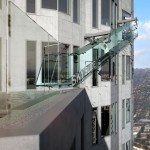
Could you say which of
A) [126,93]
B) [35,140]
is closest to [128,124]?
[126,93]

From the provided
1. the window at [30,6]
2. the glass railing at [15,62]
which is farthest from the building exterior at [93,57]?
the glass railing at [15,62]

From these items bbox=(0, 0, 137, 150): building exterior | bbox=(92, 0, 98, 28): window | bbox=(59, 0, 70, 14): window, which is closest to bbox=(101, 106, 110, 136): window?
bbox=(0, 0, 137, 150): building exterior

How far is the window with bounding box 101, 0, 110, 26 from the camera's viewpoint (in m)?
21.3

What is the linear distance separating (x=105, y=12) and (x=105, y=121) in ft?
19.3

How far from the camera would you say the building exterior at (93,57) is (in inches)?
500

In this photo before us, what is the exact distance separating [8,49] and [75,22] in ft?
42.5

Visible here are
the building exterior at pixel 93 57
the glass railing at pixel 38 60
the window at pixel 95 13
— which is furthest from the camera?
the window at pixel 95 13

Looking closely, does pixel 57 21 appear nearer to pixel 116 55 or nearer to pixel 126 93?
pixel 116 55

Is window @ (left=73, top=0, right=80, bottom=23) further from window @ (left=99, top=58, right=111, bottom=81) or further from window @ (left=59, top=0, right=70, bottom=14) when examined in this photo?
window @ (left=99, top=58, right=111, bottom=81)

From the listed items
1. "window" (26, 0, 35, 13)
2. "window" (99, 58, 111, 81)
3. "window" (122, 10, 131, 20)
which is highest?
"window" (122, 10, 131, 20)

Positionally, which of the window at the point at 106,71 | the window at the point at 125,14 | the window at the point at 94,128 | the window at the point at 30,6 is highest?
the window at the point at 125,14

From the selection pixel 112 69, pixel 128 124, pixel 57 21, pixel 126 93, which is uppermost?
pixel 57 21

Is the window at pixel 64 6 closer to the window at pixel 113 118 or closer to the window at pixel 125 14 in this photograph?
the window at pixel 113 118

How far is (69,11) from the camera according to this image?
61.1 ft
